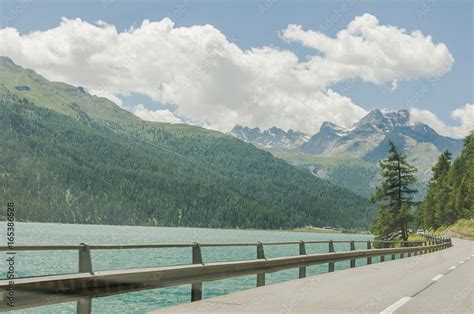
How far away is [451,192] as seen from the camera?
103 metres

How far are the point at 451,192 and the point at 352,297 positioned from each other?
312ft

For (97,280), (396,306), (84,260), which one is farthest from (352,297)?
(84,260)

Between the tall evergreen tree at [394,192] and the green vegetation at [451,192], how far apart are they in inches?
681

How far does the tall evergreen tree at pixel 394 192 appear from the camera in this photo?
7175cm

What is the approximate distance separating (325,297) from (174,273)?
13.8 ft

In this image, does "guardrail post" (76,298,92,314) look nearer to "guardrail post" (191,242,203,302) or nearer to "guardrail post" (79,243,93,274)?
"guardrail post" (79,243,93,274)

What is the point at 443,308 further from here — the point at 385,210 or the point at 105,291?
the point at 385,210

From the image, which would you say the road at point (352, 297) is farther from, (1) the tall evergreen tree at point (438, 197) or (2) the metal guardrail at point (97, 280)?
(1) the tall evergreen tree at point (438, 197)

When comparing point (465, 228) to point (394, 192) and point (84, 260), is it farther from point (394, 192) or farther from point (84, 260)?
point (84, 260)

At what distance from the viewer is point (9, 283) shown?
7504 millimetres

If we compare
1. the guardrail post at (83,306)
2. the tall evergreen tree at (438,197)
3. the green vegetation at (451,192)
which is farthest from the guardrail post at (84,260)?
the tall evergreen tree at (438,197)

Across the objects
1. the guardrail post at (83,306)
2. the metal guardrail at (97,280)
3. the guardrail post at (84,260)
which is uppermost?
the guardrail post at (84,260)

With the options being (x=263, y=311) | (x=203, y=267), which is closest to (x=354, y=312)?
(x=263, y=311)

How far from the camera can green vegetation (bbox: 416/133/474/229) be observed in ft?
320
